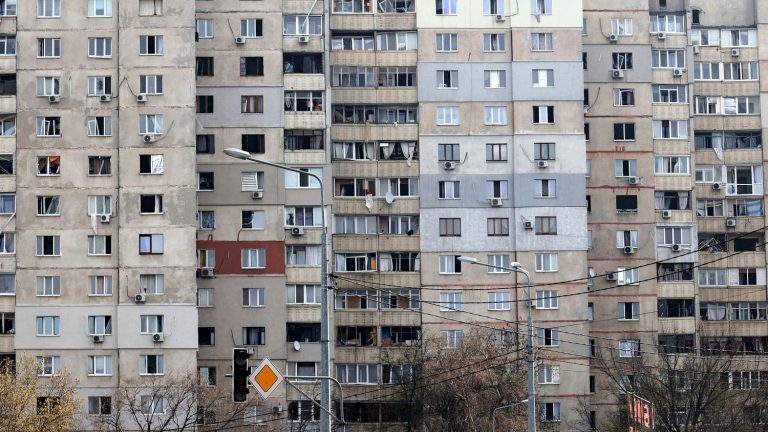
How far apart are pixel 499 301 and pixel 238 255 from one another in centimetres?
1424

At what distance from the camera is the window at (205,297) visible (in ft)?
289

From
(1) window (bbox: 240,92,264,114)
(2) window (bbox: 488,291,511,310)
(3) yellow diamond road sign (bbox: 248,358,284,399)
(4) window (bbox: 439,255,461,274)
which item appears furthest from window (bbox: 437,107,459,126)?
(3) yellow diamond road sign (bbox: 248,358,284,399)

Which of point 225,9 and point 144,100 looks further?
point 225,9

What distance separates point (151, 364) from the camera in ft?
275

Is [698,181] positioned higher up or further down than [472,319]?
higher up

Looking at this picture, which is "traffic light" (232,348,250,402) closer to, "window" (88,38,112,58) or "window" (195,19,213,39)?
"window" (88,38,112,58)

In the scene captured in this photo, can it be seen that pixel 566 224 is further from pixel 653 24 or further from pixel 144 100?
pixel 144 100

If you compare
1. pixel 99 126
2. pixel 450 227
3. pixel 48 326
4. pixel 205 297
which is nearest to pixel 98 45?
pixel 99 126

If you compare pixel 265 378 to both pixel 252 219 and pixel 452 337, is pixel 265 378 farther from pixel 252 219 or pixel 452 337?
pixel 452 337

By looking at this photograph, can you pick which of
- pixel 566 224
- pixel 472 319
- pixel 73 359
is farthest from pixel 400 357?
pixel 73 359

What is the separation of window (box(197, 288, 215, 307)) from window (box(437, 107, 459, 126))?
1549 cm

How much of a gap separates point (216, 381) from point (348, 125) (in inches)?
626

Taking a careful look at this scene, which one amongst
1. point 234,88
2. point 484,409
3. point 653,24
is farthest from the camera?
point 653,24

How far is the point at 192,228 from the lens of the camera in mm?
84062
